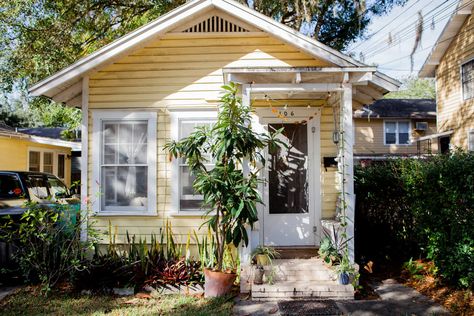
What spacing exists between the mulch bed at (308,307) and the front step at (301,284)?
0.46 ft

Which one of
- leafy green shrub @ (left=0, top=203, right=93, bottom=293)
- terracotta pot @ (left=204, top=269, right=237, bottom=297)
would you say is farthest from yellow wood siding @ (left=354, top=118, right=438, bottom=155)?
leafy green shrub @ (left=0, top=203, right=93, bottom=293)

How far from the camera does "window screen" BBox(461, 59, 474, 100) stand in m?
13.6

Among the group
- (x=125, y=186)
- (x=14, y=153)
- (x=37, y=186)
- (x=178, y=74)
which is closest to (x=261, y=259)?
(x=125, y=186)

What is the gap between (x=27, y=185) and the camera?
7465mm

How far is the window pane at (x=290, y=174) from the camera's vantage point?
6.65 meters

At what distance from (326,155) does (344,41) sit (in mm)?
9768

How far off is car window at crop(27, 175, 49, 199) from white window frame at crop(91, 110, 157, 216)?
1.97 metres

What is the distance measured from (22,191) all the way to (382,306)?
6717 mm

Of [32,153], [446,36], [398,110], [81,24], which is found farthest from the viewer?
[398,110]

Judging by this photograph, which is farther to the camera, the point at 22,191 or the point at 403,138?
the point at 403,138

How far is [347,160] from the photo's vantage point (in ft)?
18.4

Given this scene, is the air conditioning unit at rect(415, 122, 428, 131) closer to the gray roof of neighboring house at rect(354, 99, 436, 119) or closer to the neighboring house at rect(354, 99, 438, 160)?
the neighboring house at rect(354, 99, 438, 160)

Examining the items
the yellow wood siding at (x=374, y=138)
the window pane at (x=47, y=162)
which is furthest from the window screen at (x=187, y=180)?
the yellow wood siding at (x=374, y=138)

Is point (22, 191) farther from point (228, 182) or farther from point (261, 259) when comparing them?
point (261, 259)
